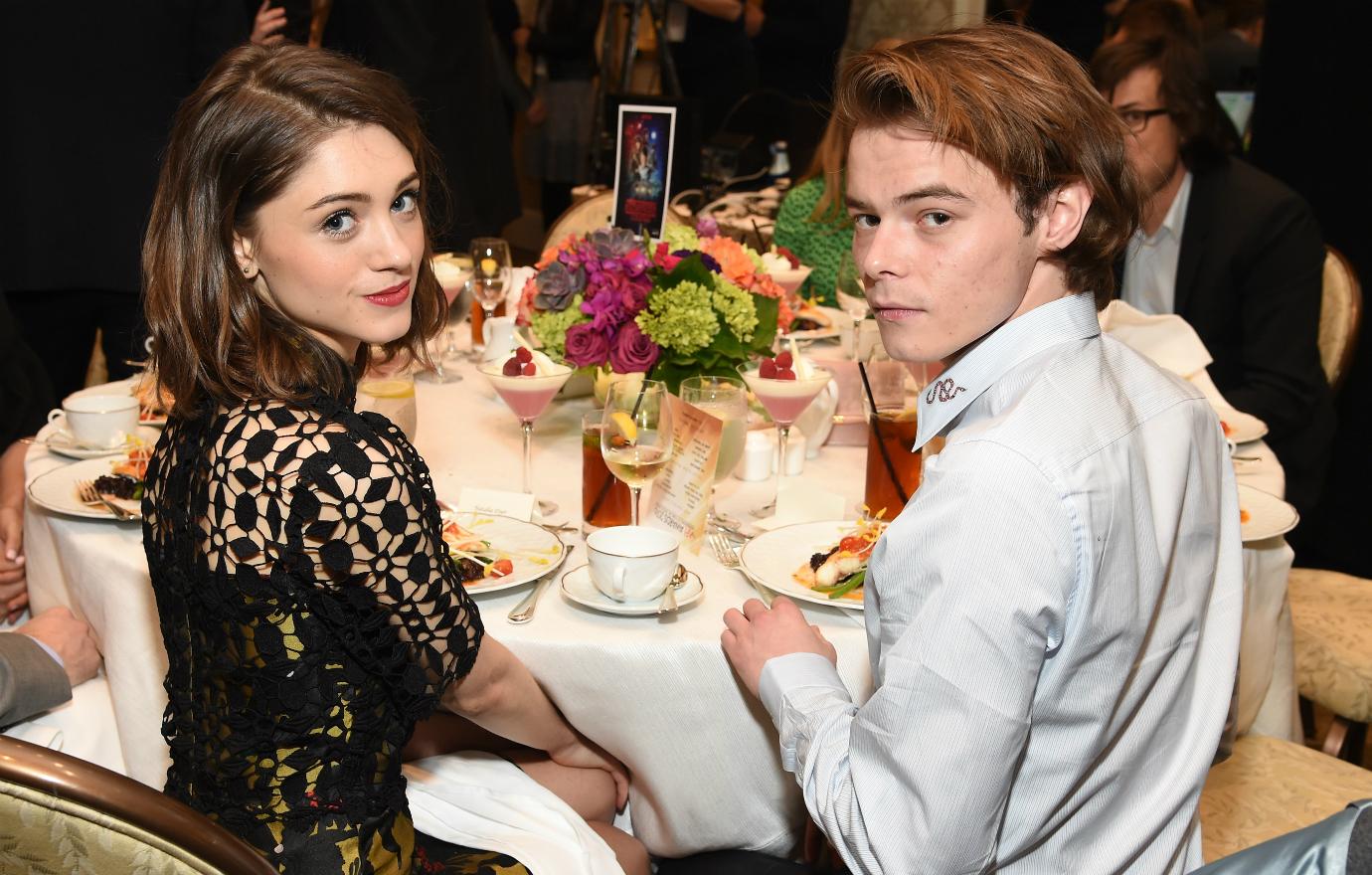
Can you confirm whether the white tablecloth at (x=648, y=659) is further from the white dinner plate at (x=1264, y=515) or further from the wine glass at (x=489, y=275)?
the wine glass at (x=489, y=275)

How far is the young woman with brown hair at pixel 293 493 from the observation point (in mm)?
1311

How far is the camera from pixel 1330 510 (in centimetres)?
387

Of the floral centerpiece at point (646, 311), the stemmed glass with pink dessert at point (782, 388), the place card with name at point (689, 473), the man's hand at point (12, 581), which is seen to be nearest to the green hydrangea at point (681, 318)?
the floral centerpiece at point (646, 311)

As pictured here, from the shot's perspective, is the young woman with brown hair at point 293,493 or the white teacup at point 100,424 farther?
the white teacup at point 100,424

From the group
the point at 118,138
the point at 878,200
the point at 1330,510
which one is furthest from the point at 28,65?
the point at 1330,510

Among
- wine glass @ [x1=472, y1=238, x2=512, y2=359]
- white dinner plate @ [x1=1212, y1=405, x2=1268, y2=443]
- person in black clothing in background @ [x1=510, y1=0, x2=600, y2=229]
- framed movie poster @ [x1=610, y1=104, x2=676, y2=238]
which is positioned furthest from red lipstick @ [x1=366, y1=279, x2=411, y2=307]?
person in black clothing in background @ [x1=510, y1=0, x2=600, y2=229]

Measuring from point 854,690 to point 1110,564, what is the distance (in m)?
0.53

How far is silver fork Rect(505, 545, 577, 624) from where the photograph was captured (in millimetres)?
1600

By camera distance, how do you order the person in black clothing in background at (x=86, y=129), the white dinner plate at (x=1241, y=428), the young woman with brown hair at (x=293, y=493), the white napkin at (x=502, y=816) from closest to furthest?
the young woman with brown hair at (x=293, y=493), the white napkin at (x=502, y=816), the white dinner plate at (x=1241, y=428), the person in black clothing in background at (x=86, y=129)

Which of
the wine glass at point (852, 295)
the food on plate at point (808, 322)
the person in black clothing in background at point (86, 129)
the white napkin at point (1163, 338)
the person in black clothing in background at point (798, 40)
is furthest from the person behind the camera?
the person in black clothing in background at point (798, 40)

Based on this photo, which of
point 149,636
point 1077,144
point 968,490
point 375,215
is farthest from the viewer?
point 149,636

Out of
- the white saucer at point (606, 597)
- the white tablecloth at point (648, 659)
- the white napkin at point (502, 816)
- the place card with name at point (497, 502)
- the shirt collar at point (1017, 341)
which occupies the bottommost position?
the white napkin at point (502, 816)

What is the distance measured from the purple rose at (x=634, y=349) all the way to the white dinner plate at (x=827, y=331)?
0.71 m

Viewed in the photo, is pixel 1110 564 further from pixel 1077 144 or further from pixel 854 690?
pixel 854 690
